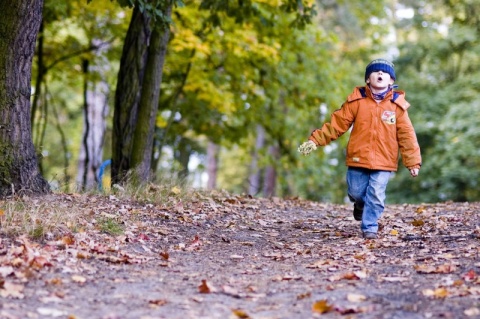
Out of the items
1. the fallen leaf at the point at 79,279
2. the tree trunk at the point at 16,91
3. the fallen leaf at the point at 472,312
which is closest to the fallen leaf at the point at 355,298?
the fallen leaf at the point at 472,312

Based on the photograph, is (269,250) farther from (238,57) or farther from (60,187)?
(238,57)

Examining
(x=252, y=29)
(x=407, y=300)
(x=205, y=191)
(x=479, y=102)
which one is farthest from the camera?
(x=479, y=102)

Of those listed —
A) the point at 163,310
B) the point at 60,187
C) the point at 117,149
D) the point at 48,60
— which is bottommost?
the point at 163,310

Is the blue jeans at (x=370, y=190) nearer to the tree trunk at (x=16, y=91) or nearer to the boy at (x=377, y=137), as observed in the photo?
the boy at (x=377, y=137)

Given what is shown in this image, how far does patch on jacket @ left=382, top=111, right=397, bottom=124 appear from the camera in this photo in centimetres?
679

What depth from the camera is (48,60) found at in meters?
15.2

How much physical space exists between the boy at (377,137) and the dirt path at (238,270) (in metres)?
0.47

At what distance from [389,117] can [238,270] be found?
2530mm

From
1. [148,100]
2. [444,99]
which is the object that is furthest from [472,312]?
[444,99]

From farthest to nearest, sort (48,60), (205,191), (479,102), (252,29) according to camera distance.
Result: (479,102) → (48,60) → (252,29) → (205,191)

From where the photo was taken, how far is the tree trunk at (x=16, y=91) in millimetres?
6656

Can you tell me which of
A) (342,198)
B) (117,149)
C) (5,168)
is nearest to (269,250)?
(5,168)

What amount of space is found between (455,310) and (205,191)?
5726 mm

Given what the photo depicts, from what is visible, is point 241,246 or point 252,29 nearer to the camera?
point 241,246
